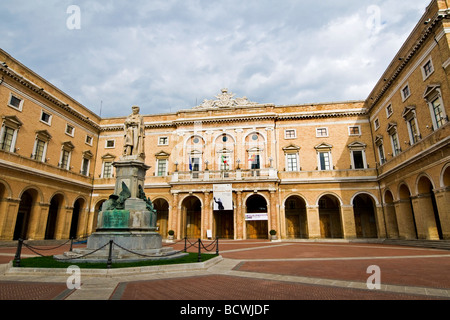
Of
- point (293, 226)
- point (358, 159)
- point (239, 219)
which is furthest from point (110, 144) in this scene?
point (358, 159)

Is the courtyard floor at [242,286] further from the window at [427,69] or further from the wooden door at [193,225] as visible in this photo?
the wooden door at [193,225]

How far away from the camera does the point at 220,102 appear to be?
31.1 m

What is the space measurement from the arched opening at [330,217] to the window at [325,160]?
10.9ft

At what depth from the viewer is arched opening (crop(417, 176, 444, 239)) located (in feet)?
58.9

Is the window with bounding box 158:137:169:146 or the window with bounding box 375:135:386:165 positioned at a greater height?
the window with bounding box 158:137:169:146

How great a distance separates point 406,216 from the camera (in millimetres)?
21312

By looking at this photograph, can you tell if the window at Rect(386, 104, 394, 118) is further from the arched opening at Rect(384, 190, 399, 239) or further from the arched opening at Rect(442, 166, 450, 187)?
the arched opening at Rect(442, 166, 450, 187)

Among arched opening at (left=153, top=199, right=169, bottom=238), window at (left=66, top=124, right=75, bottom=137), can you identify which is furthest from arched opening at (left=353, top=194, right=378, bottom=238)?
window at (left=66, top=124, right=75, bottom=137)

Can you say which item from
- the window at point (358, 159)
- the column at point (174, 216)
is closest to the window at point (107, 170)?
the column at point (174, 216)

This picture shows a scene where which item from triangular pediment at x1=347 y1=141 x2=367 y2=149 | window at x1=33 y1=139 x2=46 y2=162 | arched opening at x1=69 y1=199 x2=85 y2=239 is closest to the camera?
window at x1=33 y1=139 x2=46 y2=162

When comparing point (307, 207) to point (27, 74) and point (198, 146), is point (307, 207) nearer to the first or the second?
point (198, 146)

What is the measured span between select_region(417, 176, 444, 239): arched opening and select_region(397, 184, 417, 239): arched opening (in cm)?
200

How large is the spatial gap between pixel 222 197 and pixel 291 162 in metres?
8.51
